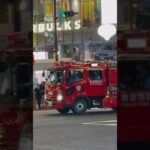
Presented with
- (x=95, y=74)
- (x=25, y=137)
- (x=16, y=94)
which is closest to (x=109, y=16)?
(x=95, y=74)

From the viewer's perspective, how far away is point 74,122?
184 centimetres

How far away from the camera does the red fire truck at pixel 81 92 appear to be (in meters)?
1.73

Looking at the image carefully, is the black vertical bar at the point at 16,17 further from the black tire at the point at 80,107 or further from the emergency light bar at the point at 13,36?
the black tire at the point at 80,107

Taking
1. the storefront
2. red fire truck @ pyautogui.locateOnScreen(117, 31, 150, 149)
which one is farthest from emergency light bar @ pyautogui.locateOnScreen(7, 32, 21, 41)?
red fire truck @ pyautogui.locateOnScreen(117, 31, 150, 149)

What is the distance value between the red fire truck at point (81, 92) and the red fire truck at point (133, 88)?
0.05 metres

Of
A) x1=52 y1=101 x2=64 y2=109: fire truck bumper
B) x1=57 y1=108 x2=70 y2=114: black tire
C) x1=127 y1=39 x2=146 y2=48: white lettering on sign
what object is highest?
x1=127 y1=39 x2=146 y2=48: white lettering on sign

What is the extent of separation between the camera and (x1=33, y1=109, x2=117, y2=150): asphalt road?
5.97 ft

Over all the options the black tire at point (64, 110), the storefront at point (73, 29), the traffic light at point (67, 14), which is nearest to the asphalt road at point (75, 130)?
the black tire at point (64, 110)

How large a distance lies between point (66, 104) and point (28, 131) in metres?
0.22

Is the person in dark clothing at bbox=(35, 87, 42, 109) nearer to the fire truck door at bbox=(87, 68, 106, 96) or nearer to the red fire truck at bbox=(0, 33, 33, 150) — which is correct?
the red fire truck at bbox=(0, 33, 33, 150)

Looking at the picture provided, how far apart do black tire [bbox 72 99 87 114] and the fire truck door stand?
60 mm

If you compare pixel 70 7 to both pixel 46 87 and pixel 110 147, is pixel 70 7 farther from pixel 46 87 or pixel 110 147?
pixel 110 147

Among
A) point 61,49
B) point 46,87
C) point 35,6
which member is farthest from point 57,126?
point 35,6

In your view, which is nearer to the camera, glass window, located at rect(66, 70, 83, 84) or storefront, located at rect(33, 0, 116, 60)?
storefront, located at rect(33, 0, 116, 60)
